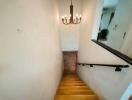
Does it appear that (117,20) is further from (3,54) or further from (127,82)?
(3,54)

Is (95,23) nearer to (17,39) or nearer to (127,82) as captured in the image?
(127,82)

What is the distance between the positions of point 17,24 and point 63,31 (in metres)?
3.57

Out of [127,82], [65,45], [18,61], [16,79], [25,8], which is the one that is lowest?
[65,45]

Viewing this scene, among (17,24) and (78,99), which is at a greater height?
(17,24)

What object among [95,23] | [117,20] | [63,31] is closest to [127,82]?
[95,23]

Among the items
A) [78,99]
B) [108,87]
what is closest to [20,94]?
[108,87]

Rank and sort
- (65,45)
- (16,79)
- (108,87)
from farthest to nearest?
1. (65,45)
2. (108,87)
3. (16,79)

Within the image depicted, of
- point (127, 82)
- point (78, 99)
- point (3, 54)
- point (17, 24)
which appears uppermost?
point (17, 24)

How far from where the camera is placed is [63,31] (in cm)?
445

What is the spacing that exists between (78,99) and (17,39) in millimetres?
2015

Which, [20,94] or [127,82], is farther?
[127,82]

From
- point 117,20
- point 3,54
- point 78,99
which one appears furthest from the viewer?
point 117,20

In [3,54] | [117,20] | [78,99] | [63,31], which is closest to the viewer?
[3,54]

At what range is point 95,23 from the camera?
2695mm
